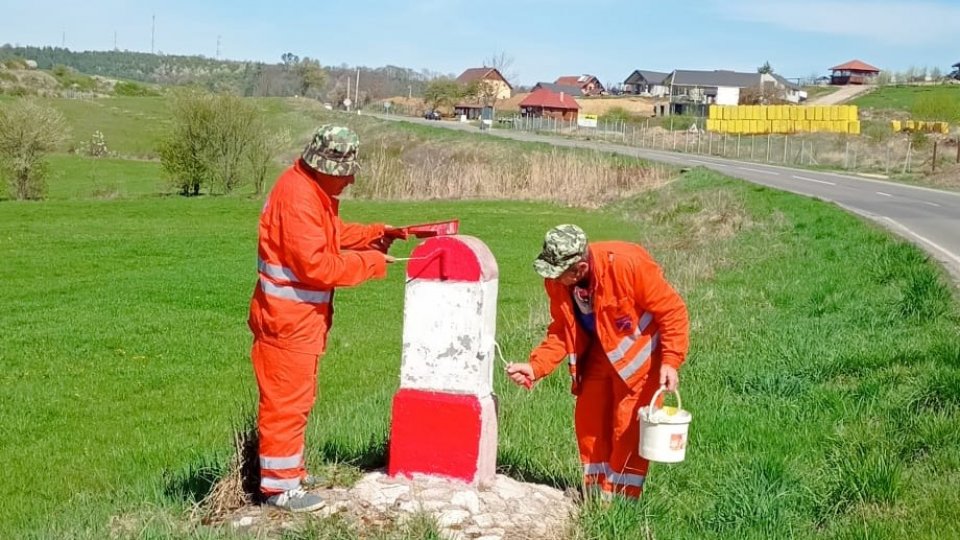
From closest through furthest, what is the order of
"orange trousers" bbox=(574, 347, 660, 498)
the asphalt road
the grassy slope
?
"orange trousers" bbox=(574, 347, 660, 498) < the asphalt road < the grassy slope

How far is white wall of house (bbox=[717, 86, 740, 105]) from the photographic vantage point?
13325 centimetres

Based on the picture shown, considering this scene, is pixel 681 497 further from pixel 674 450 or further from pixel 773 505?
pixel 674 450

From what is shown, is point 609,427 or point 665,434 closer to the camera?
point 665,434

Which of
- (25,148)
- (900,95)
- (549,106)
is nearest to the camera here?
(25,148)

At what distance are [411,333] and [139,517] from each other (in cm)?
160

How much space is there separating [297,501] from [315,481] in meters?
0.40

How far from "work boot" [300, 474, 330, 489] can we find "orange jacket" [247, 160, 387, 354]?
0.71m

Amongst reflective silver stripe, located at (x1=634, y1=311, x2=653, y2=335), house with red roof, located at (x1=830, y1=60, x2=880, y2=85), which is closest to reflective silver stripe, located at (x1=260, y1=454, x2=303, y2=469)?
reflective silver stripe, located at (x1=634, y1=311, x2=653, y2=335)

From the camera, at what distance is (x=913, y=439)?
7023 millimetres

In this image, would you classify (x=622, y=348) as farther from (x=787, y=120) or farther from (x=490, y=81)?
(x=490, y=81)

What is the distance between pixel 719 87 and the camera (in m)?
135

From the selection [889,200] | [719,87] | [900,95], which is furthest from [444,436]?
[719,87]

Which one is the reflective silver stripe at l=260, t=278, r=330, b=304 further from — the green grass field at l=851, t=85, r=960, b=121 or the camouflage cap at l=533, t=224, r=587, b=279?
the green grass field at l=851, t=85, r=960, b=121

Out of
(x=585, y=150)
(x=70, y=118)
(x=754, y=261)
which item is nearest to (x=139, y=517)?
(x=754, y=261)
